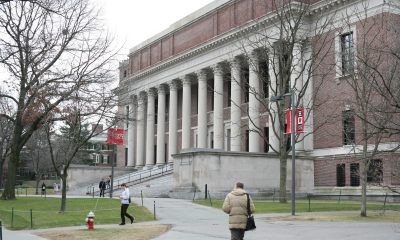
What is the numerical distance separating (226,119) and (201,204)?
27.8 meters

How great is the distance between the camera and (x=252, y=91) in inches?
1522

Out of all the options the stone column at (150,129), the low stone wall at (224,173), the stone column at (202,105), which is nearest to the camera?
the low stone wall at (224,173)

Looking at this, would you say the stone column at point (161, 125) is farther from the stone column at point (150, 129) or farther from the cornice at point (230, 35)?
the cornice at point (230, 35)

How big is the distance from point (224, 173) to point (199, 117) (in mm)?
20555

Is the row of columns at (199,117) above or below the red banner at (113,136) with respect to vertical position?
above

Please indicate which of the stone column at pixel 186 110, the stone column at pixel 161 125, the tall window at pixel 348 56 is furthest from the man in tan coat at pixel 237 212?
the stone column at pixel 161 125

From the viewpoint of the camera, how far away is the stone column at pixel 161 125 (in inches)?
2704

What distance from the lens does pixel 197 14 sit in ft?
206

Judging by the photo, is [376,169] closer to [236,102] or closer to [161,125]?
[236,102]

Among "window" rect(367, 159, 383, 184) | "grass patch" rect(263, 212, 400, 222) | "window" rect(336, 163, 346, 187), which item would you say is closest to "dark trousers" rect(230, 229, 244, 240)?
"grass patch" rect(263, 212, 400, 222)

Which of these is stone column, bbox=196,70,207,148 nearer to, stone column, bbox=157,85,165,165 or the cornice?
the cornice

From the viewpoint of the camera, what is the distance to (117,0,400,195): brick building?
37438mm

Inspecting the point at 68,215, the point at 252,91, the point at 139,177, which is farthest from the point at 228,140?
the point at 68,215

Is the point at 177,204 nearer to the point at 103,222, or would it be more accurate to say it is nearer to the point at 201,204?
the point at 201,204
